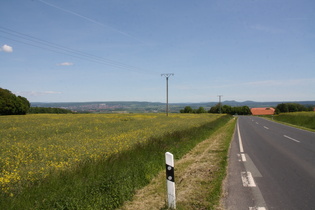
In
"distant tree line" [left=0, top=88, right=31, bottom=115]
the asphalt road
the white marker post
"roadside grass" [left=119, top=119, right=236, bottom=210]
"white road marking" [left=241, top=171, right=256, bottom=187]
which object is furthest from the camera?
"distant tree line" [left=0, top=88, right=31, bottom=115]

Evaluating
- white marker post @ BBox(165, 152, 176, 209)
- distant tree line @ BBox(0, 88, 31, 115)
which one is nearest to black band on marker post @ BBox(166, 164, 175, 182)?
white marker post @ BBox(165, 152, 176, 209)

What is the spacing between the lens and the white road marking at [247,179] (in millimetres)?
6352

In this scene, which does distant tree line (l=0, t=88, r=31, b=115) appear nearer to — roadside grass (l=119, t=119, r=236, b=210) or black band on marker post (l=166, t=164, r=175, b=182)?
roadside grass (l=119, t=119, r=236, b=210)

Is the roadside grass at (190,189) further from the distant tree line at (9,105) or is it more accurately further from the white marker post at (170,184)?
the distant tree line at (9,105)

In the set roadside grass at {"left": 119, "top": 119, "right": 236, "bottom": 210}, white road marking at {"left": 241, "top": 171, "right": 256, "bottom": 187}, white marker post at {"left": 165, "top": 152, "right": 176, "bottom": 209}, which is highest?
white marker post at {"left": 165, "top": 152, "right": 176, "bottom": 209}

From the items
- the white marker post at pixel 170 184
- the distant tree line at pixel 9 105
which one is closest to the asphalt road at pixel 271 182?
the white marker post at pixel 170 184

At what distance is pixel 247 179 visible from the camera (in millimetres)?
6855

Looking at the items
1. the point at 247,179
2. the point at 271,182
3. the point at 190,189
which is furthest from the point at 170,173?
the point at 271,182

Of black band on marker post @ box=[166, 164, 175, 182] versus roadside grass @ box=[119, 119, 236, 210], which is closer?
black band on marker post @ box=[166, 164, 175, 182]

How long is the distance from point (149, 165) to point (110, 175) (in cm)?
221

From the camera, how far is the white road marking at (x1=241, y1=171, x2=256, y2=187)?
20.8 ft

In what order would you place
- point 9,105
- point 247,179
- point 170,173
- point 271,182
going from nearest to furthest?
1. point 170,173
2. point 271,182
3. point 247,179
4. point 9,105

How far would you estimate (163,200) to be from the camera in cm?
542

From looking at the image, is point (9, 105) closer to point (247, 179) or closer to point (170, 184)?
point (247, 179)
